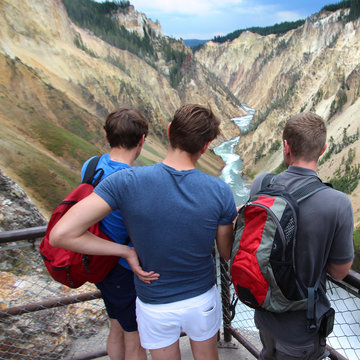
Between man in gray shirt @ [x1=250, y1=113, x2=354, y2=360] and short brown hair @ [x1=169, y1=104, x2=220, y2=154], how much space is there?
17.8 inches

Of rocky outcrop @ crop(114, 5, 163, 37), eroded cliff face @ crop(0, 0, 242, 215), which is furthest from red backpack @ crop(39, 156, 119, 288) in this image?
rocky outcrop @ crop(114, 5, 163, 37)

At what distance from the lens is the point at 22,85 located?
21594 mm

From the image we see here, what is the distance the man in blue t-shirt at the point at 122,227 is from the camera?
6.67ft

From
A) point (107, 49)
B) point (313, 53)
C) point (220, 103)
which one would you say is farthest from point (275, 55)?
point (107, 49)

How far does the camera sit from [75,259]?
1.94 metres

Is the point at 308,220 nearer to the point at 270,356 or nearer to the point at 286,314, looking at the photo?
the point at 286,314

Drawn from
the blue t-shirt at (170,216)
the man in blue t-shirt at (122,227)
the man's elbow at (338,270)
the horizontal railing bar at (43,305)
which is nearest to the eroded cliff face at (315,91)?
the man's elbow at (338,270)

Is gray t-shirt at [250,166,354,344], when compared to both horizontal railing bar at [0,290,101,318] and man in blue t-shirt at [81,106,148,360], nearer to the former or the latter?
man in blue t-shirt at [81,106,148,360]

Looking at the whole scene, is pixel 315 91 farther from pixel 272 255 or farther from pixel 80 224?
pixel 80 224

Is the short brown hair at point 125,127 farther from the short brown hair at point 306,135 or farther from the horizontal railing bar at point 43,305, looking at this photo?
the horizontal railing bar at point 43,305

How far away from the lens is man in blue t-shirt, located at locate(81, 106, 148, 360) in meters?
2.03

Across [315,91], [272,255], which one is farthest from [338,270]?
[315,91]

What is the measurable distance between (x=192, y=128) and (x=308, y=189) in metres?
0.69

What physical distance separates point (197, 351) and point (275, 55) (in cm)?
9803
